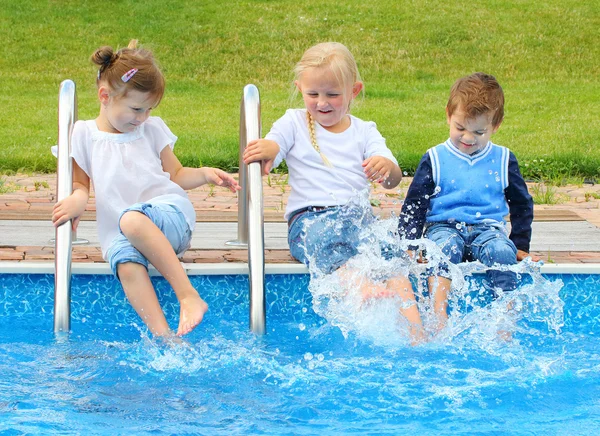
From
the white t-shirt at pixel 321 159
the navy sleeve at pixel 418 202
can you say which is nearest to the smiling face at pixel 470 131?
the navy sleeve at pixel 418 202

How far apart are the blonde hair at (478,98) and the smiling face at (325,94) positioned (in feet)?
1.62

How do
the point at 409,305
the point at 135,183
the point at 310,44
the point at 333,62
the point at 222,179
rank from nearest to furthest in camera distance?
the point at 409,305
the point at 222,179
the point at 135,183
the point at 333,62
the point at 310,44

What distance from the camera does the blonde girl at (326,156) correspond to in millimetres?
4145

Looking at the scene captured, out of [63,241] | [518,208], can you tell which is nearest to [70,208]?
[63,241]

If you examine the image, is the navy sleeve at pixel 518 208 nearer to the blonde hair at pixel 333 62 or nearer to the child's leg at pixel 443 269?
the child's leg at pixel 443 269

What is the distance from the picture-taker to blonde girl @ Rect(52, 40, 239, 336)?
381 centimetres

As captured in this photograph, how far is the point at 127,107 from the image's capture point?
4086mm

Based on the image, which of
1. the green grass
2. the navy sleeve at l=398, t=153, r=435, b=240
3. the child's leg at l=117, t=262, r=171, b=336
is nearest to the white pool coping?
the child's leg at l=117, t=262, r=171, b=336

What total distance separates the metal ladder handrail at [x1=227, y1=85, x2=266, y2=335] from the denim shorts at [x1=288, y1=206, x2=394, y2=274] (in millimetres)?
286

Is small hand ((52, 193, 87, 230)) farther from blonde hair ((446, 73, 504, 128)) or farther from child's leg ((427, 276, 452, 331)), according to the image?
blonde hair ((446, 73, 504, 128))

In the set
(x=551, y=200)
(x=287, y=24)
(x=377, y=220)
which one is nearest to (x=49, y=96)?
(x=287, y=24)

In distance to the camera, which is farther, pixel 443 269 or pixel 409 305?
pixel 443 269

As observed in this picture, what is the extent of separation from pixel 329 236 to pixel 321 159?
45 cm

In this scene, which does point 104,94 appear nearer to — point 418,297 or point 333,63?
point 333,63
